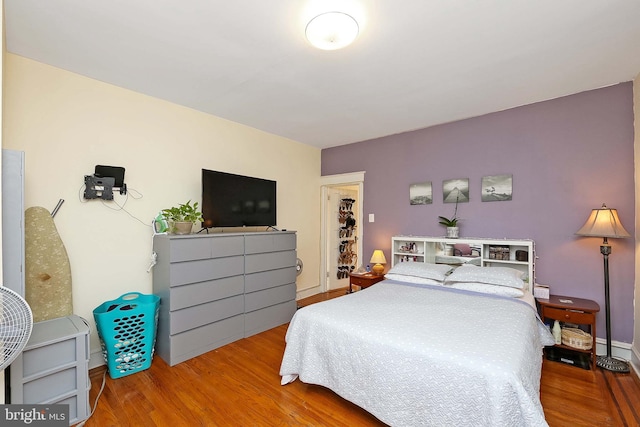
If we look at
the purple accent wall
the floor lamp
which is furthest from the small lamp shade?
the floor lamp

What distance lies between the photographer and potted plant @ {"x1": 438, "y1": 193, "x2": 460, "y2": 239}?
3.35m

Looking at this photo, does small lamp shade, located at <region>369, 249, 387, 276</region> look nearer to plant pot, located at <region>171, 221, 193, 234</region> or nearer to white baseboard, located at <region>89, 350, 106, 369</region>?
plant pot, located at <region>171, 221, 193, 234</region>

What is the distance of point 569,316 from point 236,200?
339cm

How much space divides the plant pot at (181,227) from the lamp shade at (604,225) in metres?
3.59

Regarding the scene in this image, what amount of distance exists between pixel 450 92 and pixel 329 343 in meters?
2.46

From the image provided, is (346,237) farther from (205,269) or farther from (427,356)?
(427,356)

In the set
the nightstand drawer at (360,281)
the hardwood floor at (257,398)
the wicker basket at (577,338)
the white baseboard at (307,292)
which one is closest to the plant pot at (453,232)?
the nightstand drawer at (360,281)

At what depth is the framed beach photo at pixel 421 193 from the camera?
3.67m

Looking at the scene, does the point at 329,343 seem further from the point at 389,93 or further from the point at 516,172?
the point at 516,172

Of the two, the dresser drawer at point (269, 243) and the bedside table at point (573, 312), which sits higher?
the dresser drawer at point (269, 243)

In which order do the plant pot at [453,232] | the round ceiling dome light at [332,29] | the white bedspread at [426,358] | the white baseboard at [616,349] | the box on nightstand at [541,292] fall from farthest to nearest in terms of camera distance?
the plant pot at [453,232]
the box on nightstand at [541,292]
the white baseboard at [616,349]
the round ceiling dome light at [332,29]
the white bedspread at [426,358]

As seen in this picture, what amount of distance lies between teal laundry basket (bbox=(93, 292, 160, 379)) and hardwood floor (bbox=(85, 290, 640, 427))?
0.32 feet

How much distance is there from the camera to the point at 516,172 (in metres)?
3.06

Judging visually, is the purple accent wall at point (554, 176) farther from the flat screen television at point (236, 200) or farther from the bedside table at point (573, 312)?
the flat screen television at point (236, 200)
